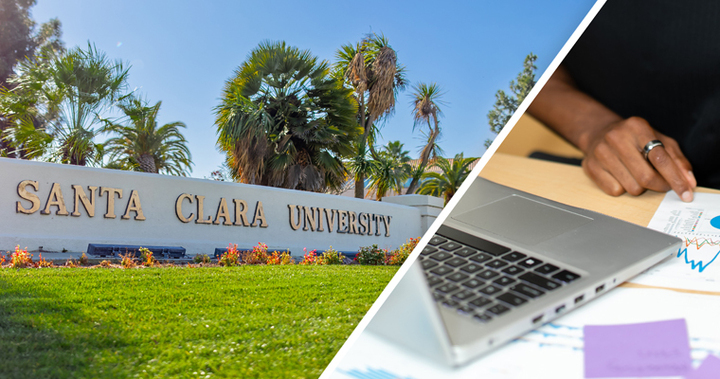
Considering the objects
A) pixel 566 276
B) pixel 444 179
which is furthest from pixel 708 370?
pixel 444 179

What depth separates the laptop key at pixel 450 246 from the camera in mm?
679

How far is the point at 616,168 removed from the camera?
3.86ft

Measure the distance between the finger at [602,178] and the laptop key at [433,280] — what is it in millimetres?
743

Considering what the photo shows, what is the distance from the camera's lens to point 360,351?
0.53 meters

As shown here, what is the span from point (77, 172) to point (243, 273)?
2.95 m

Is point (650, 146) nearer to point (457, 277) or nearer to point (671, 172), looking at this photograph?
point (671, 172)

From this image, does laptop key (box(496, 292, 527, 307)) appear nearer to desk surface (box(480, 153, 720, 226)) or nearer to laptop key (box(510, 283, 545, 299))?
laptop key (box(510, 283, 545, 299))

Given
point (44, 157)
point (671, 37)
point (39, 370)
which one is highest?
point (44, 157)

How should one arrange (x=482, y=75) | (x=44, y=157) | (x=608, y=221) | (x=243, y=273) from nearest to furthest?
1. (x=608, y=221)
2. (x=482, y=75)
3. (x=243, y=273)
4. (x=44, y=157)

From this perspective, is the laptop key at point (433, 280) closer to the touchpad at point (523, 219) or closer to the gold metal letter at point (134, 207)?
the touchpad at point (523, 219)

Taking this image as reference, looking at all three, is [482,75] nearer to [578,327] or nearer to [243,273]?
[578,327]

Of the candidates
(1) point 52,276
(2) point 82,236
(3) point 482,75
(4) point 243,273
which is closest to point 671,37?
(3) point 482,75

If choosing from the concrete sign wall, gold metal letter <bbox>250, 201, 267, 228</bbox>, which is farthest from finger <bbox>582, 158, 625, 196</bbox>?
gold metal letter <bbox>250, 201, 267, 228</bbox>

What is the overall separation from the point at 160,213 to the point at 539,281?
6608 millimetres
